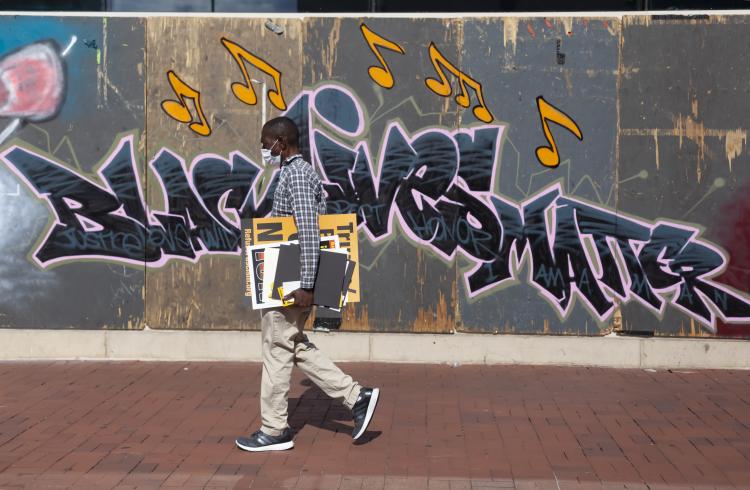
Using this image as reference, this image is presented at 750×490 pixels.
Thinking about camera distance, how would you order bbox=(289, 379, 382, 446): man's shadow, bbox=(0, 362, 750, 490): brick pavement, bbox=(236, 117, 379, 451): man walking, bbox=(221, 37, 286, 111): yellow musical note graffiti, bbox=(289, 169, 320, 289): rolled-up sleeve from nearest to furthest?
bbox=(0, 362, 750, 490): brick pavement < bbox=(289, 169, 320, 289): rolled-up sleeve < bbox=(236, 117, 379, 451): man walking < bbox=(289, 379, 382, 446): man's shadow < bbox=(221, 37, 286, 111): yellow musical note graffiti

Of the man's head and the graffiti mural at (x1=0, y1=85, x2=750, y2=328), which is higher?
the man's head

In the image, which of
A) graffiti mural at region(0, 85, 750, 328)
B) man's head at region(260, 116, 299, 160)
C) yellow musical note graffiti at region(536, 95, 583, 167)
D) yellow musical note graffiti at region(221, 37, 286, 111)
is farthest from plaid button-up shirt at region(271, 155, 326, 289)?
yellow musical note graffiti at region(536, 95, 583, 167)

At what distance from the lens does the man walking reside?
6.52 m

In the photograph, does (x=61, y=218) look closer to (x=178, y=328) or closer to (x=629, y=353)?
(x=178, y=328)

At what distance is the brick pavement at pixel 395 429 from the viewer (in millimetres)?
6059

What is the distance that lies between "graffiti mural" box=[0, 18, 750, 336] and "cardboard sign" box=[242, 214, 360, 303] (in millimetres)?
2769

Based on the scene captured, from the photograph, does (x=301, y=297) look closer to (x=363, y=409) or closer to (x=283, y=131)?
(x=363, y=409)

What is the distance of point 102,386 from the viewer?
27.7 feet

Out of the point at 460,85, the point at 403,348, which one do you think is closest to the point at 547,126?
the point at 460,85

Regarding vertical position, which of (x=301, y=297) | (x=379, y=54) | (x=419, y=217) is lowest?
(x=301, y=297)

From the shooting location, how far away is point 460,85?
9367 millimetres

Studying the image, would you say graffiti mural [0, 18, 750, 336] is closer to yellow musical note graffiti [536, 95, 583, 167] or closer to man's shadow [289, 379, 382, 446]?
yellow musical note graffiti [536, 95, 583, 167]

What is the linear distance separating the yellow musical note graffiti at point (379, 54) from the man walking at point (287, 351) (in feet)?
9.41

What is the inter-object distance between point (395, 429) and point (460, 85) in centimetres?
351
